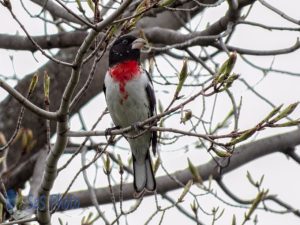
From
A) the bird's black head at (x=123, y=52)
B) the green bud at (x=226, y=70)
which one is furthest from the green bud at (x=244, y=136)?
the bird's black head at (x=123, y=52)

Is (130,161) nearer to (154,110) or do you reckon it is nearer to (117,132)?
(154,110)

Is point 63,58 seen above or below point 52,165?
above

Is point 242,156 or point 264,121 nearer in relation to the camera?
point 264,121

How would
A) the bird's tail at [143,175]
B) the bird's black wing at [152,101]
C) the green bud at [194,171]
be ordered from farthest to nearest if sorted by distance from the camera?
the bird's tail at [143,175], the bird's black wing at [152,101], the green bud at [194,171]

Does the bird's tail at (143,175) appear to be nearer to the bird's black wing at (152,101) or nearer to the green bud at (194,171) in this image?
the bird's black wing at (152,101)

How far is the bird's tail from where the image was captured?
514 cm

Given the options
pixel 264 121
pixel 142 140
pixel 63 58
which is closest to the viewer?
pixel 264 121

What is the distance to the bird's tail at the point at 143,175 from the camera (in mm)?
5137

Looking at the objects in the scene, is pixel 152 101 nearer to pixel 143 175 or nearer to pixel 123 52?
pixel 123 52

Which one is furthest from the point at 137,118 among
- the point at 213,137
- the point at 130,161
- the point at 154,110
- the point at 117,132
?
the point at 213,137

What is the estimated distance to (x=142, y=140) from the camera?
208 inches

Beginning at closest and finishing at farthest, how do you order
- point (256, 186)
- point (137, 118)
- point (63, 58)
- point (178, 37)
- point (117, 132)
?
point (117, 132) → point (256, 186) → point (137, 118) → point (178, 37) → point (63, 58)

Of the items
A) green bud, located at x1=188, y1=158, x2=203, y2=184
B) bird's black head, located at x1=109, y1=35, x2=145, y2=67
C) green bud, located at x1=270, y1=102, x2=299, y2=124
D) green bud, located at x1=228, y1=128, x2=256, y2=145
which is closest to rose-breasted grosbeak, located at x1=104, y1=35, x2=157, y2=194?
bird's black head, located at x1=109, y1=35, x2=145, y2=67

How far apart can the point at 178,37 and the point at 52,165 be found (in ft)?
8.58
